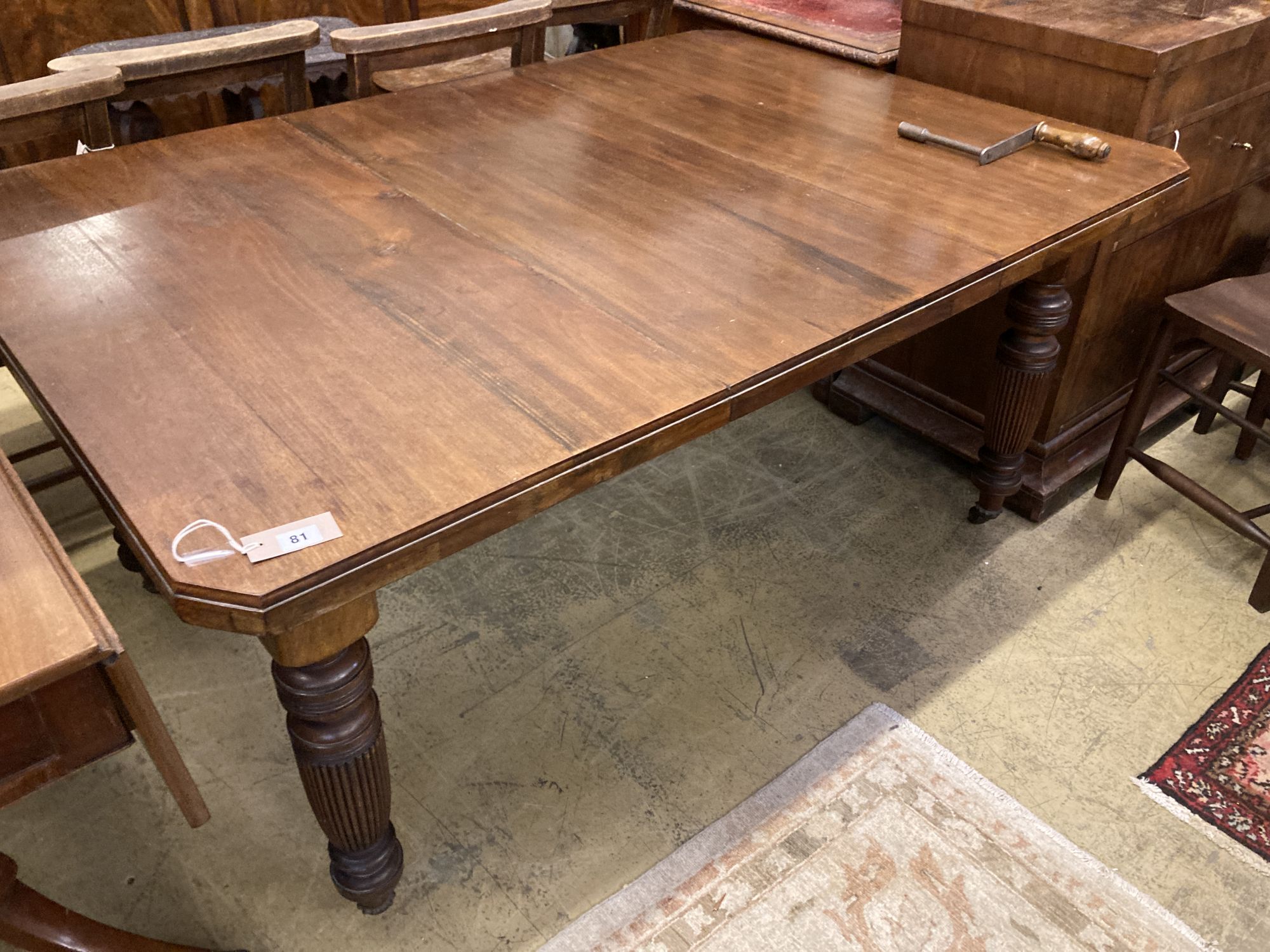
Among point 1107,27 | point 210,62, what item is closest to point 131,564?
point 210,62

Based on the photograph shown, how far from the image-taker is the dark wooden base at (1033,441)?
90.0 inches

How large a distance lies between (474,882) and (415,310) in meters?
0.88

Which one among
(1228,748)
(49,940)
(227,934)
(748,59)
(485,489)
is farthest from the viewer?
(748,59)

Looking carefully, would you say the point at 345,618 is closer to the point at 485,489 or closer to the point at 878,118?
the point at 485,489

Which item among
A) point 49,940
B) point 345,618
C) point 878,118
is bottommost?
point 49,940

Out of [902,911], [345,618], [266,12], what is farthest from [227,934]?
[266,12]

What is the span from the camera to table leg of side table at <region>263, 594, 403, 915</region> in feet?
3.53

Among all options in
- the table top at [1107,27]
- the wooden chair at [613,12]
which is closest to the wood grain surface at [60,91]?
the wooden chair at [613,12]

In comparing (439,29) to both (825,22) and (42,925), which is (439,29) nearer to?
(825,22)

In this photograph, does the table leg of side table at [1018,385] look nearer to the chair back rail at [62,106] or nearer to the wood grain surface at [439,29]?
the wood grain surface at [439,29]

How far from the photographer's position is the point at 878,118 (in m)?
1.89

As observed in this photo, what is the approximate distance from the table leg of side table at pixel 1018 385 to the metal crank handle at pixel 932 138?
0.97 feet

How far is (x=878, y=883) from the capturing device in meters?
Answer: 1.57

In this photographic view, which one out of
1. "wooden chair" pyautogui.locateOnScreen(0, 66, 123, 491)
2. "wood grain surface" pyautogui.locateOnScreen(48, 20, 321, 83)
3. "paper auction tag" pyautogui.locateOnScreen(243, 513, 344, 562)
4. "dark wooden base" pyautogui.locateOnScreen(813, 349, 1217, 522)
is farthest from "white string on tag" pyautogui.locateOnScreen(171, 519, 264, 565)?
"dark wooden base" pyautogui.locateOnScreen(813, 349, 1217, 522)
